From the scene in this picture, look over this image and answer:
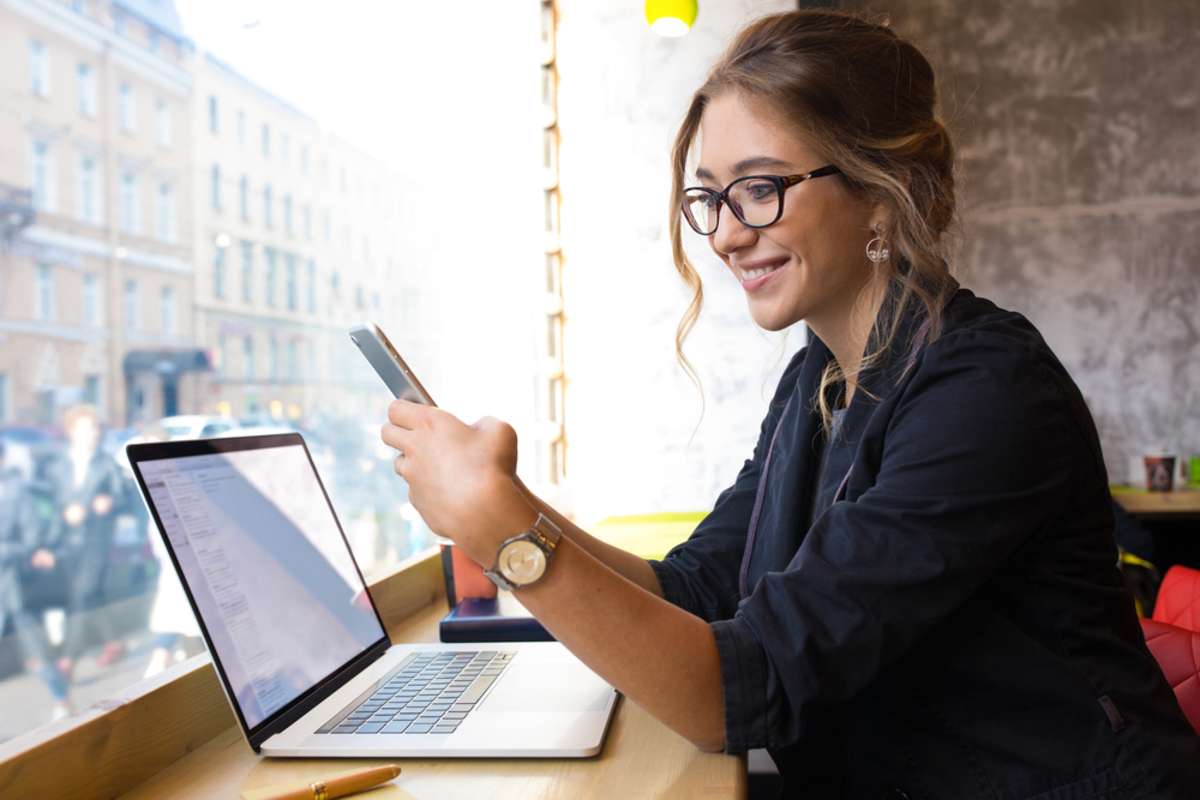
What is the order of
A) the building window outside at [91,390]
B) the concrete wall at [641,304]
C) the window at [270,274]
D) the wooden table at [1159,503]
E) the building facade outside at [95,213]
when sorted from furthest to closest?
1. the wooden table at [1159,503]
2. the concrete wall at [641,304]
3. the window at [270,274]
4. the building window outside at [91,390]
5. the building facade outside at [95,213]

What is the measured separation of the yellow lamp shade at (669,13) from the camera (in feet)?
8.98

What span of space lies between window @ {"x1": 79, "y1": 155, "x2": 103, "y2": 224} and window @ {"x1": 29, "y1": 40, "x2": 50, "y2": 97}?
104 mm

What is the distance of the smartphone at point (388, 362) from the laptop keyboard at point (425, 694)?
34 centimetres

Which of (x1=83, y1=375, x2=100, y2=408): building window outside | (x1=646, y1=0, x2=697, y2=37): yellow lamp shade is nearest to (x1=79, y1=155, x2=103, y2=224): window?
(x1=83, y1=375, x2=100, y2=408): building window outside

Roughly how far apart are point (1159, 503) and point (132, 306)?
164 inches

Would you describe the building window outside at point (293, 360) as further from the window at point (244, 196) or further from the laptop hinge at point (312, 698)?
the laptop hinge at point (312, 698)

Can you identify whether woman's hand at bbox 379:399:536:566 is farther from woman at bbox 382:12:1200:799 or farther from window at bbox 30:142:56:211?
window at bbox 30:142:56:211

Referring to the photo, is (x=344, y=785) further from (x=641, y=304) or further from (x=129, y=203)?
(x=641, y=304)

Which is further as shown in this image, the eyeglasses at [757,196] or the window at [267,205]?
the window at [267,205]

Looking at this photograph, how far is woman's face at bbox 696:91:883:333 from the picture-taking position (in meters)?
1.17

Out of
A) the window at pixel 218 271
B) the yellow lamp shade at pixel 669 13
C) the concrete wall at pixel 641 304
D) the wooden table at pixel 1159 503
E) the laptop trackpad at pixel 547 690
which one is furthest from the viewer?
the wooden table at pixel 1159 503

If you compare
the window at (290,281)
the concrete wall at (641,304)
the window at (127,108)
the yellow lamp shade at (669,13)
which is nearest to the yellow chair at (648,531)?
the concrete wall at (641,304)

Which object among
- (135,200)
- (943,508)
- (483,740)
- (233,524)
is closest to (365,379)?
(135,200)

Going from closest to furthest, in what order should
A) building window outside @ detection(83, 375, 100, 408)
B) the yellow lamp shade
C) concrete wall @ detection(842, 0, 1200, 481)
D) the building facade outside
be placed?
the building facade outside
building window outside @ detection(83, 375, 100, 408)
the yellow lamp shade
concrete wall @ detection(842, 0, 1200, 481)
